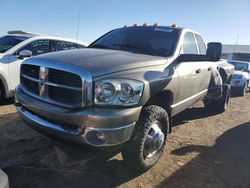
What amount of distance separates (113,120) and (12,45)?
447 centimetres

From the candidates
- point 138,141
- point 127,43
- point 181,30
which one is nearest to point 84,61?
point 138,141

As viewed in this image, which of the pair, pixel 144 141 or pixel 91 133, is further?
pixel 144 141

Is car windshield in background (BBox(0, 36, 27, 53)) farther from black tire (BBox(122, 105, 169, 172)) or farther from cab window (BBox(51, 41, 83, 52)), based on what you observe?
black tire (BBox(122, 105, 169, 172))

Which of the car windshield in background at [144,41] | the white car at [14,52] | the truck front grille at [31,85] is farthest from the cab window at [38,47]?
the truck front grille at [31,85]

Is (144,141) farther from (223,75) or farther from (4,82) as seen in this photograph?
(223,75)

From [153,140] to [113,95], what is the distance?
0.99 m

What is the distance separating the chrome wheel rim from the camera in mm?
3182

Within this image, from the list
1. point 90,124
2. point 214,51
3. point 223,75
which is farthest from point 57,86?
point 223,75

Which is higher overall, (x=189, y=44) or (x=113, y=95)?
(x=189, y=44)

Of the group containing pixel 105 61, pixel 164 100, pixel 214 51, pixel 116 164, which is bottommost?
pixel 116 164

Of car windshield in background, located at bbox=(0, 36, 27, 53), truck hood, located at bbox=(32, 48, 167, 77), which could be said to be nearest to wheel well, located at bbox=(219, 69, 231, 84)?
truck hood, located at bbox=(32, 48, 167, 77)

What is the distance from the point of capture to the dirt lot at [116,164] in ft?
9.91

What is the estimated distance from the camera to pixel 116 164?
136 inches

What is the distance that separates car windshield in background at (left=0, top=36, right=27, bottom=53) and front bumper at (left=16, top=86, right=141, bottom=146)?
12.3 ft
